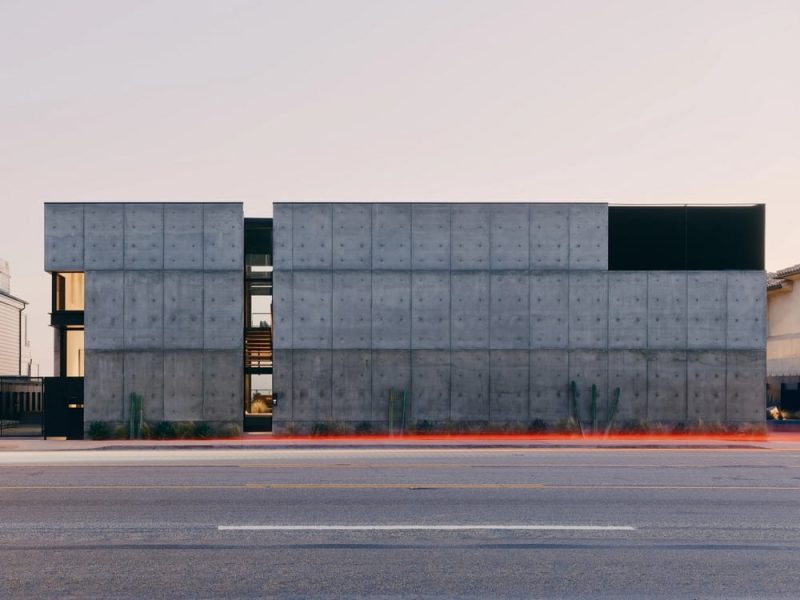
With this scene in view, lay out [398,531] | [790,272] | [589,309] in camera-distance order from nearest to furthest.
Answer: [398,531], [589,309], [790,272]

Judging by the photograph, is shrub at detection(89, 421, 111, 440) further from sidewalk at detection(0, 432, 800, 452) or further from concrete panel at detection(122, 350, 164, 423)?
concrete panel at detection(122, 350, 164, 423)

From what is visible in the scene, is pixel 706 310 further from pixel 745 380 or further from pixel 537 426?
pixel 537 426

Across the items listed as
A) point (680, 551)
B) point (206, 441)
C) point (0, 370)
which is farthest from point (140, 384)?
point (0, 370)

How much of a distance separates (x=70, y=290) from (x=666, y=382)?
2081 cm

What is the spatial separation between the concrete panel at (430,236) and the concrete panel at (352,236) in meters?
1.54

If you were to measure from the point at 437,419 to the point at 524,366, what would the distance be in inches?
136

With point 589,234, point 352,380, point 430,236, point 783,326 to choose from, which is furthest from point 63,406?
point 783,326

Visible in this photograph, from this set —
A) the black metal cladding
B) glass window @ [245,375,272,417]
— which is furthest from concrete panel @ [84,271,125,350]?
the black metal cladding

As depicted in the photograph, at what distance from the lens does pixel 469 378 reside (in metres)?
26.2

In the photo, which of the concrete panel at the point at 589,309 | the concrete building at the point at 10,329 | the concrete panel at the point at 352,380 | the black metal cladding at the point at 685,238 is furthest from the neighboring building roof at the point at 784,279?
the concrete building at the point at 10,329

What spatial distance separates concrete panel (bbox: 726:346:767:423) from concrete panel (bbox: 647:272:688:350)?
1949 millimetres

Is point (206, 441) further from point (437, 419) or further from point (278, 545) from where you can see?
point (278, 545)

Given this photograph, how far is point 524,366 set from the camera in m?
26.3

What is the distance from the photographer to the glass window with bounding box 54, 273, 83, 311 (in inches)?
1054
